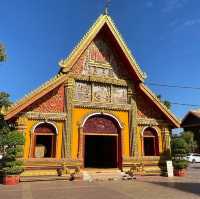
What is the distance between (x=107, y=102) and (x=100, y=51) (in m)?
3.70

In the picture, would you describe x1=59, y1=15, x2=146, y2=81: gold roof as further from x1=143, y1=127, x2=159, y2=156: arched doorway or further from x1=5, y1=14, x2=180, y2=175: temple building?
x1=143, y1=127, x2=159, y2=156: arched doorway

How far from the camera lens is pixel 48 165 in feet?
52.7

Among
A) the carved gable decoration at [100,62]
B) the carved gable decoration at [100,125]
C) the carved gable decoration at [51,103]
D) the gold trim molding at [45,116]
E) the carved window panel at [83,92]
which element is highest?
the carved gable decoration at [100,62]

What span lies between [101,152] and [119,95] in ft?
19.7

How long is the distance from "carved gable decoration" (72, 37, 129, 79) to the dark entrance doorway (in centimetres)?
457

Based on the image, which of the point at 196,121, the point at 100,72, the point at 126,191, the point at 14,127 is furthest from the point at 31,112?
the point at 196,121

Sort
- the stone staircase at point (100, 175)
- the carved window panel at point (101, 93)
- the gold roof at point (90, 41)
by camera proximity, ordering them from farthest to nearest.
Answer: the carved window panel at point (101, 93) < the gold roof at point (90, 41) < the stone staircase at point (100, 175)

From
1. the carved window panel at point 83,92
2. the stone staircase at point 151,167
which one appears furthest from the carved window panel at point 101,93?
the stone staircase at point 151,167

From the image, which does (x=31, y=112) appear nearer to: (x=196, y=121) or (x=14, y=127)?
(x=14, y=127)

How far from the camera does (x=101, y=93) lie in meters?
18.7

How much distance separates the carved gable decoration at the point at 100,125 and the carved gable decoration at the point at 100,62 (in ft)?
9.88

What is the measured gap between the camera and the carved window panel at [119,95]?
19141 mm

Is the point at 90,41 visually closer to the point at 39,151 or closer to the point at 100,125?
the point at 100,125

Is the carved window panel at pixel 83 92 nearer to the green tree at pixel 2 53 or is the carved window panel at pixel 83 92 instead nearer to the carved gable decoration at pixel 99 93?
the carved gable decoration at pixel 99 93
